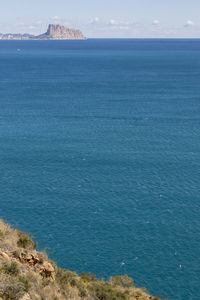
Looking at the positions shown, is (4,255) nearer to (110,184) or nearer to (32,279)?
(32,279)

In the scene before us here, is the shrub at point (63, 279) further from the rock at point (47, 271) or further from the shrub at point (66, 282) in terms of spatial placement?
the rock at point (47, 271)

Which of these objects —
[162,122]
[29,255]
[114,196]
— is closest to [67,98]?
[162,122]

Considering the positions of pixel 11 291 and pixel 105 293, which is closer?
pixel 11 291

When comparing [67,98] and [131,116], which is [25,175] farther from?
[67,98]

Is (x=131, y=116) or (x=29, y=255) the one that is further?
(x=131, y=116)

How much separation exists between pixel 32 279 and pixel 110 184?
44.2 metres

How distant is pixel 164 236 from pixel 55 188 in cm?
2053

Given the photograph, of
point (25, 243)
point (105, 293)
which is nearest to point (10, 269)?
point (25, 243)

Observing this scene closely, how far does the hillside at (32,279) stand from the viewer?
18406 millimetres

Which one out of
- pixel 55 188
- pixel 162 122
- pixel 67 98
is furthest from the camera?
pixel 67 98

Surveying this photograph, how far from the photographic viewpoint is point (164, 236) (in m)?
49.7

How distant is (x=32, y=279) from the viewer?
20.1 metres

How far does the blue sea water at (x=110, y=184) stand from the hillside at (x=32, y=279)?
701 inches

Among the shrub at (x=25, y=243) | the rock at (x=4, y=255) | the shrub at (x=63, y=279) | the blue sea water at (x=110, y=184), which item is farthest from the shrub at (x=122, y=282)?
the rock at (x=4, y=255)
